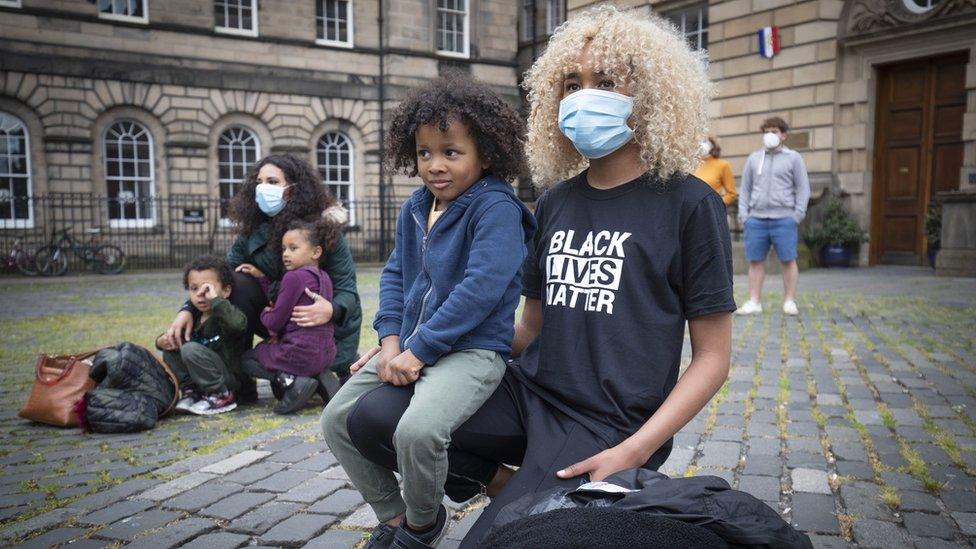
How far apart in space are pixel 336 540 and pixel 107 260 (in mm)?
17888

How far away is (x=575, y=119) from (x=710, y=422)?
9.15ft

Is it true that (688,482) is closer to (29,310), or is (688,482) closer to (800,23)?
(29,310)

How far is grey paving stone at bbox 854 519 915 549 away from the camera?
8.51ft

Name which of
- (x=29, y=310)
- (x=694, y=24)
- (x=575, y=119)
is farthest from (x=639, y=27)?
(x=694, y=24)

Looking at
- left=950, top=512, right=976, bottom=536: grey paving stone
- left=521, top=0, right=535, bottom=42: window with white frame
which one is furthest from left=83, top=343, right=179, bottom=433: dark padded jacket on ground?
left=521, top=0, right=535, bottom=42: window with white frame

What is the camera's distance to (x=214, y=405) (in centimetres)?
471

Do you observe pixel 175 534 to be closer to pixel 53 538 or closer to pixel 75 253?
pixel 53 538

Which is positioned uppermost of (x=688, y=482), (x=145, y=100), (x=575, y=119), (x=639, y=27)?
(x=145, y=100)

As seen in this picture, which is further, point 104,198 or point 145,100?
point 145,100

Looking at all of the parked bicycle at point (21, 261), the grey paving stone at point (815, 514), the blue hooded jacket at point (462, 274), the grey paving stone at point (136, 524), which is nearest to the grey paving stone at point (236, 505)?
the grey paving stone at point (136, 524)

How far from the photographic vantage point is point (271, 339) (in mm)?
4680

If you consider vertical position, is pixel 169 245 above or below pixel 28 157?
below

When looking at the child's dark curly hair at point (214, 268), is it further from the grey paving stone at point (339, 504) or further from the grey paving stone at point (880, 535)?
the grey paving stone at point (880, 535)

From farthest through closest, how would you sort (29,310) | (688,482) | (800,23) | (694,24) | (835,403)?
(694,24), (800,23), (29,310), (835,403), (688,482)
